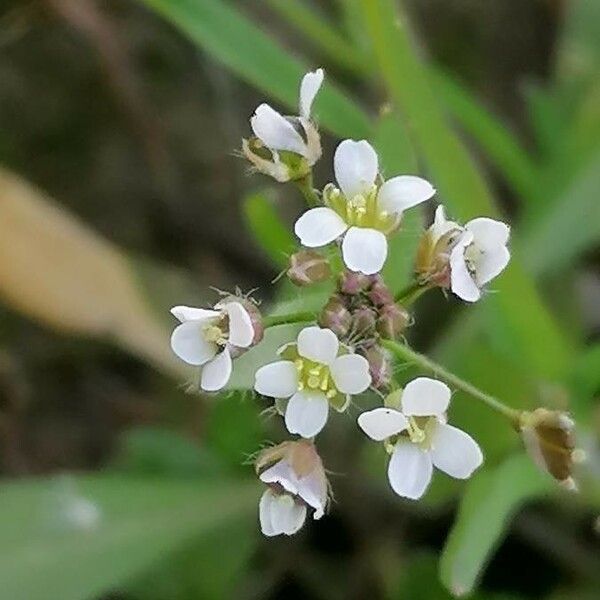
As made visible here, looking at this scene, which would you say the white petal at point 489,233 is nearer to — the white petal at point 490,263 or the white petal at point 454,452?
the white petal at point 490,263

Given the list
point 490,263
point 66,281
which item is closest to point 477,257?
point 490,263

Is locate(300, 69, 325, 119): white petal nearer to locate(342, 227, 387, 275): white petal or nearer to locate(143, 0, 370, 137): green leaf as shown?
locate(342, 227, 387, 275): white petal

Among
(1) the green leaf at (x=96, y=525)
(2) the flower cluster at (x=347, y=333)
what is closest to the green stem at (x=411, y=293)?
(2) the flower cluster at (x=347, y=333)

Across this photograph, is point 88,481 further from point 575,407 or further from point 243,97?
point 243,97

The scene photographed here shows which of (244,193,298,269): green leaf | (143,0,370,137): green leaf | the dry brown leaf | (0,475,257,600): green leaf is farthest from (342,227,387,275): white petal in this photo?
the dry brown leaf

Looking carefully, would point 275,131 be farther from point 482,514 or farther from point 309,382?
point 482,514

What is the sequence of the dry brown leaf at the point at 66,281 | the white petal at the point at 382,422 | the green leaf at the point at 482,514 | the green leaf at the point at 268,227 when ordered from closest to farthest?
the white petal at the point at 382,422, the green leaf at the point at 482,514, the green leaf at the point at 268,227, the dry brown leaf at the point at 66,281

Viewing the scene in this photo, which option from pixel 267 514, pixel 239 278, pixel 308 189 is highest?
pixel 239 278

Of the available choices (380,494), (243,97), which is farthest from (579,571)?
(243,97)
